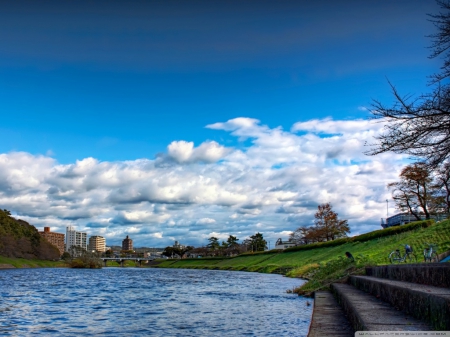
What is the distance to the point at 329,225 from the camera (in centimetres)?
10581

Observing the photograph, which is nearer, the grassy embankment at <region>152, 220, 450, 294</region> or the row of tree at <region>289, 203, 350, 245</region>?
the grassy embankment at <region>152, 220, 450, 294</region>

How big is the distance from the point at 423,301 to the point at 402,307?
160 cm

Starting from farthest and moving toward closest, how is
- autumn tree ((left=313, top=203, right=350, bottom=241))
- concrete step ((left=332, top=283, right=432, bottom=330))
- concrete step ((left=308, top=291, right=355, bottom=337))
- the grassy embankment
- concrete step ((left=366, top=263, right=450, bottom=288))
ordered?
autumn tree ((left=313, top=203, right=350, bottom=241))
the grassy embankment
concrete step ((left=308, top=291, right=355, bottom=337))
concrete step ((left=366, top=263, right=450, bottom=288))
concrete step ((left=332, top=283, right=432, bottom=330))

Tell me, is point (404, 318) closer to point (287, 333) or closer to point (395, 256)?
point (287, 333)

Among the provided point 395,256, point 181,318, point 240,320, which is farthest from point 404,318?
point 395,256

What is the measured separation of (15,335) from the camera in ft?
41.2

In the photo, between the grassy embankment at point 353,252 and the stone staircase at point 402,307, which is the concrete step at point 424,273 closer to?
the stone staircase at point 402,307

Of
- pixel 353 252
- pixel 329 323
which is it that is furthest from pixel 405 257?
pixel 353 252

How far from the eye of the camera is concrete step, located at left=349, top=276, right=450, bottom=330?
19.7 feet

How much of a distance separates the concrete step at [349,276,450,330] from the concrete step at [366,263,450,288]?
32 centimetres

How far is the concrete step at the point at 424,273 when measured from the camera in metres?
8.47

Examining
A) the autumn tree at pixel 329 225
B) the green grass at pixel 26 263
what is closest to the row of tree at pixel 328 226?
the autumn tree at pixel 329 225

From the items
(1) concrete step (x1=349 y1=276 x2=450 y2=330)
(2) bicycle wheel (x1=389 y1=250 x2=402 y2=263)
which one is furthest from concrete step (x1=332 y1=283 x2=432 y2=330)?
(2) bicycle wheel (x1=389 y1=250 x2=402 y2=263)

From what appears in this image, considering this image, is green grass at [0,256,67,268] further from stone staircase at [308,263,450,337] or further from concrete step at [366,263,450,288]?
concrete step at [366,263,450,288]
